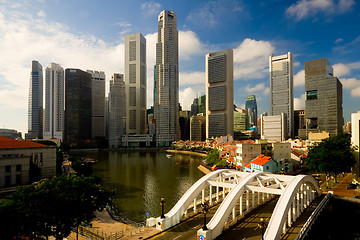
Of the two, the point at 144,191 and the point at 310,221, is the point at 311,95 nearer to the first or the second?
the point at 144,191

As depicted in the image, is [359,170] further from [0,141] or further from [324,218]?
[0,141]

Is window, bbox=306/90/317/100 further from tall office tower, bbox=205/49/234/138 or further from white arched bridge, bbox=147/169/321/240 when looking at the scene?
white arched bridge, bbox=147/169/321/240

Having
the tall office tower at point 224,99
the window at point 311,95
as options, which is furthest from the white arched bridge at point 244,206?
the window at point 311,95

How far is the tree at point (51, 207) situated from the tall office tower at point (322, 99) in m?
180

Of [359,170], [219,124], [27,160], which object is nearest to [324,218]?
[359,170]

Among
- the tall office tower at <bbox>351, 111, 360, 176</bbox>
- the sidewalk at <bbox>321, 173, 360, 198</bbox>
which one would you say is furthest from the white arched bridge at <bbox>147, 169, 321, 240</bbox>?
the tall office tower at <bbox>351, 111, 360, 176</bbox>

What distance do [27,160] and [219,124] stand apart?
163022 mm

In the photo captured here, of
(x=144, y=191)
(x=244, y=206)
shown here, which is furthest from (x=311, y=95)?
(x=244, y=206)

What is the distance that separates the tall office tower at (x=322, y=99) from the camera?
160750mm

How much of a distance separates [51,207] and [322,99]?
189 meters

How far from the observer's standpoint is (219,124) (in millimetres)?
194750

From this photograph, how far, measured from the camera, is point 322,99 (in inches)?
6496

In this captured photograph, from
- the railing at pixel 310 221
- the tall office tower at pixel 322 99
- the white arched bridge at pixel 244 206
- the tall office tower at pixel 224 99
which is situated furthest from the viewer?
the tall office tower at pixel 224 99

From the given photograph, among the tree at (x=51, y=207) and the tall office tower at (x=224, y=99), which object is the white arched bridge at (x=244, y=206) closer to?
the tree at (x=51, y=207)
